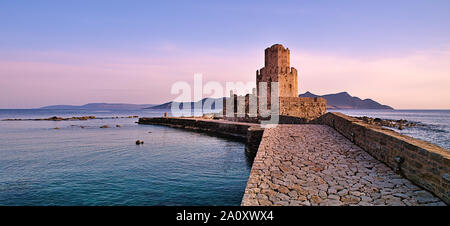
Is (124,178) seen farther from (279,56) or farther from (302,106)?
(279,56)

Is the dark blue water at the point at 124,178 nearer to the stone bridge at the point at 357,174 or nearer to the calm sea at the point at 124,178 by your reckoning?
the calm sea at the point at 124,178

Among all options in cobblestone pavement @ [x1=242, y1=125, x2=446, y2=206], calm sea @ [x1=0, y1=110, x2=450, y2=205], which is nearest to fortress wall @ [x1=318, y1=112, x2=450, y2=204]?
cobblestone pavement @ [x1=242, y1=125, x2=446, y2=206]

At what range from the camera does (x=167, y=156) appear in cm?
1499

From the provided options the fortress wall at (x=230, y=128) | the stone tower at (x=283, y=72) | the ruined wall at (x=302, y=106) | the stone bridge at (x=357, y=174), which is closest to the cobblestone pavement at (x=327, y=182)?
the stone bridge at (x=357, y=174)

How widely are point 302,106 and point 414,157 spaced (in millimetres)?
23249

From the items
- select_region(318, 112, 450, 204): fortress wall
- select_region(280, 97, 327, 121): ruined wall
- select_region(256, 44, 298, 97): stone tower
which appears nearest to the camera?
select_region(318, 112, 450, 204): fortress wall

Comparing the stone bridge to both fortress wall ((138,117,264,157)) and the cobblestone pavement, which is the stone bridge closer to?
the cobblestone pavement

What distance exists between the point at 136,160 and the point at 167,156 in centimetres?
191

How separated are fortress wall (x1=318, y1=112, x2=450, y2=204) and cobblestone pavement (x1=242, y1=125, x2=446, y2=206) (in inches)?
6.3

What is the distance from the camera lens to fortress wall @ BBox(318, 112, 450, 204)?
12.7 feet

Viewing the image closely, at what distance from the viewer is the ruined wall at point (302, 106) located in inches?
1065

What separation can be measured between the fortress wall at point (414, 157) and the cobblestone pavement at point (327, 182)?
16 centimetres
